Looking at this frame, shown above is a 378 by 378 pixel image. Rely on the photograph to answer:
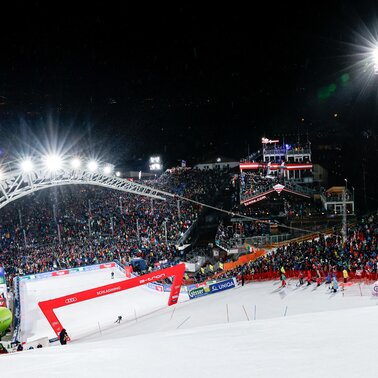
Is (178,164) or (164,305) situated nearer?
(164,305)

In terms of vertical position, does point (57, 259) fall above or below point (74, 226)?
below

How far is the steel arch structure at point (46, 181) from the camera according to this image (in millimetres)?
24078

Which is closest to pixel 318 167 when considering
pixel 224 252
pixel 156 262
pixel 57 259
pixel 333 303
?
pixel 224 252

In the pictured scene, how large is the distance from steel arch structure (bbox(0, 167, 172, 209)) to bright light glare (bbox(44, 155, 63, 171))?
39cm

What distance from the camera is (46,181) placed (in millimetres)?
30297

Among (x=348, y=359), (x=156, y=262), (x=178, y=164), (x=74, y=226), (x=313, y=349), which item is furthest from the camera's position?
(x=178, y=164)

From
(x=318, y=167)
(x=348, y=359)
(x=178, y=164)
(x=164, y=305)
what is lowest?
(x=164, y=305)

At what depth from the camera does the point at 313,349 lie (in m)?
4.89

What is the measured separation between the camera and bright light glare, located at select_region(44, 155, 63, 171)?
27484 mm

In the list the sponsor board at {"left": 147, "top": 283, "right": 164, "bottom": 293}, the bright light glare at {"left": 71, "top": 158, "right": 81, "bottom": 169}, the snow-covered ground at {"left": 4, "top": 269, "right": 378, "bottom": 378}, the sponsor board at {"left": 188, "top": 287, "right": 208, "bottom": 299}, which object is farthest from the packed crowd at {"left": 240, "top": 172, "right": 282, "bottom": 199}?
the snow-covered ground at {"left": 4, "top": 269, "right": 378, "bottom": 378}

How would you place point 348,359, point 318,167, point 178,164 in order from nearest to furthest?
1. point 348,359
2. point 318,167
3. point 178,164

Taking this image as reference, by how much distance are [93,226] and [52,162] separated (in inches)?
430

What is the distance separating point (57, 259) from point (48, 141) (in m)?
37.4

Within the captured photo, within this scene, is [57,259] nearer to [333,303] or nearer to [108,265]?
Answer: [108,265]
